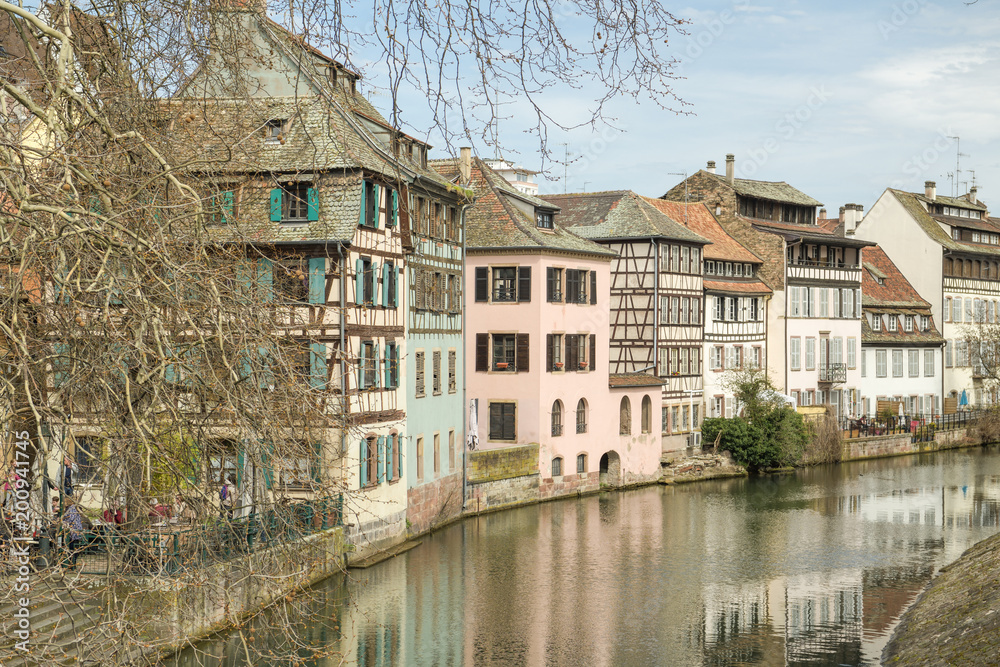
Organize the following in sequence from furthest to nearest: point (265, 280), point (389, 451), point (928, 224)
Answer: point (928, 224) → point (389, 451) → point (265, 280)

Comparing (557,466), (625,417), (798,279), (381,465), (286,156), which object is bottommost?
(557,466)

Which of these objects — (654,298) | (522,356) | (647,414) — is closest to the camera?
(522,356)

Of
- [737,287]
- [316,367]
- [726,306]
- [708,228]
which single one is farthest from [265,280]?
[708,228]

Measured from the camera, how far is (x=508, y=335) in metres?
36.2

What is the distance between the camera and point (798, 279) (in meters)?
52.8

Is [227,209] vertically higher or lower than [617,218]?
lower

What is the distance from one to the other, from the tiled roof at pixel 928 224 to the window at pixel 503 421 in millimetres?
35417

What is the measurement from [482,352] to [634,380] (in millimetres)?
6579

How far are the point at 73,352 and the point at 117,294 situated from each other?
0.57 metres

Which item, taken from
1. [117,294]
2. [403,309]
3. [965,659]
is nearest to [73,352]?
[117,294]

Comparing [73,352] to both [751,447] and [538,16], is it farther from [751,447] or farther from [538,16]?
[751,447]

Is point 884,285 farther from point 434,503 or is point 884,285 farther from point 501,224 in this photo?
point 434,503

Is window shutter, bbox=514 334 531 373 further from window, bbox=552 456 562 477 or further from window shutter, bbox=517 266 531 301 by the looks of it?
window, bbox=552 456 562 477

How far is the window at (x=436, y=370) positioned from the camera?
31109mm
